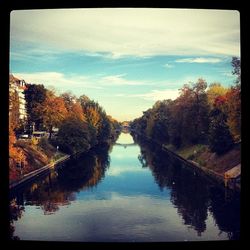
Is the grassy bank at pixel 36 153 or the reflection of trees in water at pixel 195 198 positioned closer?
the reflection of trees in water at pixel 195 198

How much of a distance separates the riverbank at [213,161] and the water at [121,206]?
1.58ft

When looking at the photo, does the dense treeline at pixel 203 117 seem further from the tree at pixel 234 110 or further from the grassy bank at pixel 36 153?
the grassy bank at pixel 36 153

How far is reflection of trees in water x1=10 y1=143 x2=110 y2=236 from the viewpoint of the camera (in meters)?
14.0

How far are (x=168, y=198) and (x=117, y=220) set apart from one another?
13.1 feet

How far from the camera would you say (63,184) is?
59.5 ft

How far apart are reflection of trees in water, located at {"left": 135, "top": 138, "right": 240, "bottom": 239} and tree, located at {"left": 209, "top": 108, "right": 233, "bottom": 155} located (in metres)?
1.62

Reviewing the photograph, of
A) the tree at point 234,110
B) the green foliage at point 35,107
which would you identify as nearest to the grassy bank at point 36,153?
the green foliage at point 35,107

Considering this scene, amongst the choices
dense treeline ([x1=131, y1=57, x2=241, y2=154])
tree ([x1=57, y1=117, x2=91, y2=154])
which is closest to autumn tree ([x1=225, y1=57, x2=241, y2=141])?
dense treeline ([x1=131, y1=57, x2=241, y2=154])

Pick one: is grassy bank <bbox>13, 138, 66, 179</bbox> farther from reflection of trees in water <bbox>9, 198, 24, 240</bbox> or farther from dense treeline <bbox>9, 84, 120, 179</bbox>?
reflection of trees in water <bbox>9, 198, 24, 240</bbox>

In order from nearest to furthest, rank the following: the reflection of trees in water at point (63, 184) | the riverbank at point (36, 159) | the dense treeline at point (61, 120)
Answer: the reflection of trees in water at point (63, 184) < the riverbank at point (36, 159) < the dense treeline at point (61, 120)

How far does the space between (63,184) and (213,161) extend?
7085mm

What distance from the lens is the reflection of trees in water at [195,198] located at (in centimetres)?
1200

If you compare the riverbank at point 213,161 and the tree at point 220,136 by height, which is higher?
the tree at point 220,136

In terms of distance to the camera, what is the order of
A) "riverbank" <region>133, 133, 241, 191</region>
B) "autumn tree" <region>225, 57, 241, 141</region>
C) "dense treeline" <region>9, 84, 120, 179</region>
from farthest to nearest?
1. "dense treeline" <region>9, 84, 120, 179</region>
2. "riverbank" <region>133, 133, 241, 191</region>
3. "autumn tree" <region>225, 57, 241, 141</region>
